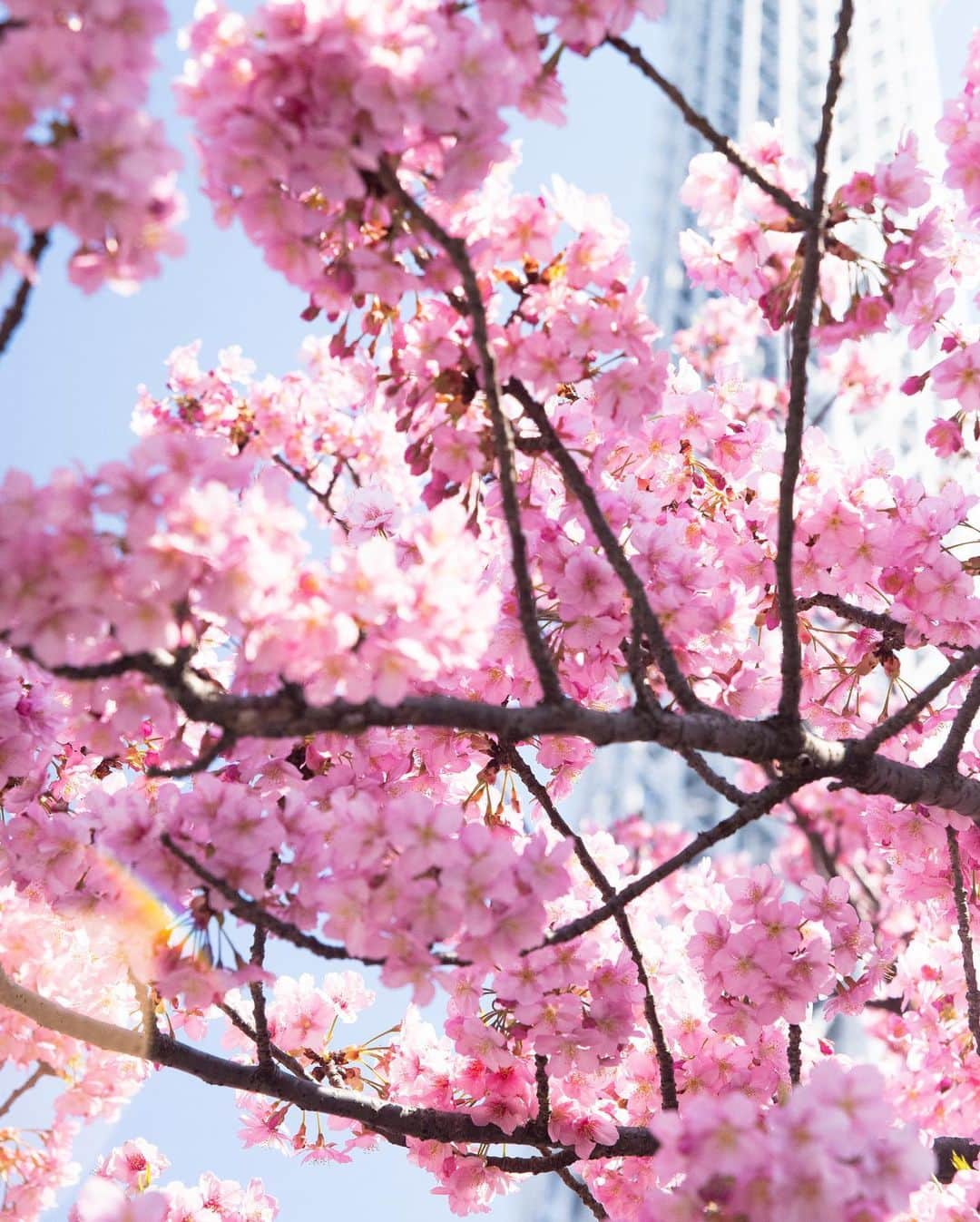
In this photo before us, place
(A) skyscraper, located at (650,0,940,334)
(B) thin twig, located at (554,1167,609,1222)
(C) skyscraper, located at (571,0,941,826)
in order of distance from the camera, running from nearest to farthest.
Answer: (B) thin twig, located at (554,1167,609,1222) < (C) skyscraper, located at (571,0,941,826) < (A) skyscraper, located at (650,0,940,334)

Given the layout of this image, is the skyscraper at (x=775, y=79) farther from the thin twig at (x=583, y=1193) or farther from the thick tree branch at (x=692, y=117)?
the thin twig at (x=583, y=1193)

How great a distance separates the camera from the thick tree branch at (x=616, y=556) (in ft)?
6.36

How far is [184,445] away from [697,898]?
6.55ft

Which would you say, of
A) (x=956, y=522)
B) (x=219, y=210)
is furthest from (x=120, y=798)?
(x=956, y=522)

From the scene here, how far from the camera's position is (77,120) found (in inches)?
55.5

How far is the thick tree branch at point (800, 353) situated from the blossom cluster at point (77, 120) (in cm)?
116

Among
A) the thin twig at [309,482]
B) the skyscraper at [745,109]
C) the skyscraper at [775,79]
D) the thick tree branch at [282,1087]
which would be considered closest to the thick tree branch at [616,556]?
the thick tree branch at [282,1087]

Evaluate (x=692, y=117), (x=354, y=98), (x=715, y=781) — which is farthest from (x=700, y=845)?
(x=354, y=98)

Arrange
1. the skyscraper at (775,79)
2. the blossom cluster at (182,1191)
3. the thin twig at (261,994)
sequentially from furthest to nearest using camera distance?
1. the skyscraper at (775,79)
2. the blossom cluster at (182,1191)
3. the thin twig at (261,994)

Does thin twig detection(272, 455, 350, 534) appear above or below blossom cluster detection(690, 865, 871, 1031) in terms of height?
above

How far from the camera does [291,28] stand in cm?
158

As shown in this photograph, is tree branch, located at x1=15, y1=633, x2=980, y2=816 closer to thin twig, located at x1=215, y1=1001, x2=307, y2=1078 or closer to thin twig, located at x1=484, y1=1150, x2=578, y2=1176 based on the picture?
thin twig, located at x1=215, y1=1001, x2=307, y2=1078

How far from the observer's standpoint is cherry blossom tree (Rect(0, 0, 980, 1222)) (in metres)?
1.54

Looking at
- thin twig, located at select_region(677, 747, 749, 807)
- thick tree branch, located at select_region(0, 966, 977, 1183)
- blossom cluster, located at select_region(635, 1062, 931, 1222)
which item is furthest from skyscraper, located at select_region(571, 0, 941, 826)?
blossom cluster, located at select_region(635, 1062, 931, 1222)
